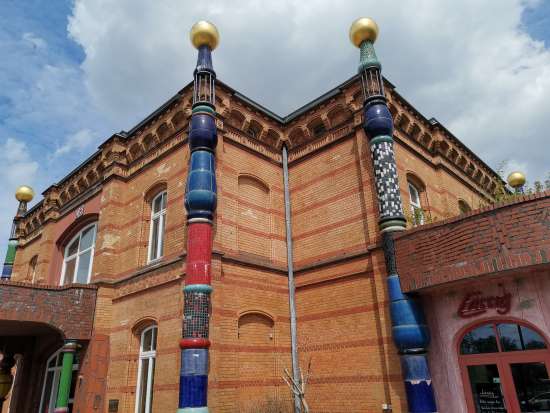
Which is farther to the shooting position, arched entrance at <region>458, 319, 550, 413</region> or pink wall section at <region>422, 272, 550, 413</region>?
pink wall section at <region>422, 272, 550, 413</region>

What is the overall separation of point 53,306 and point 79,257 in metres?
3.64

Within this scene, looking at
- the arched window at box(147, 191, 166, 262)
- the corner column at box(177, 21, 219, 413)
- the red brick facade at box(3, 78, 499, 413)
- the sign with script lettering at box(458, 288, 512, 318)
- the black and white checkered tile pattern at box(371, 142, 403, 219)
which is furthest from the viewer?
the arched window at box(147, 191, 166, 262)

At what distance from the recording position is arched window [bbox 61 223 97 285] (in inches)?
540

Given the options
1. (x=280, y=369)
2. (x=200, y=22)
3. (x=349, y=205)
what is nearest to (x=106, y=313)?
(x=280, y=369)

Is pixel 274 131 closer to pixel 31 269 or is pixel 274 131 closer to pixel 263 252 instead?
pixel 263 252

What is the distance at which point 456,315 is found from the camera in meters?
8.05

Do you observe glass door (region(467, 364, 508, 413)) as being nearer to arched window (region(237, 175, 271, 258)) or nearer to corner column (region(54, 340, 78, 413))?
arched window (region(237, 175, 271, 258))

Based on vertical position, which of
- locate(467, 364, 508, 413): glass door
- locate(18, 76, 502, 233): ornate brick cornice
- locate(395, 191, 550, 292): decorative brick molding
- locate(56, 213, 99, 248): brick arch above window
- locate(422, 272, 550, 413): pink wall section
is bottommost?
locate(467, 364, 508, 413): glass door

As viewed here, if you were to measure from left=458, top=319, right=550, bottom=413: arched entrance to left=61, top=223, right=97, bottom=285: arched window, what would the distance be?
10.6m

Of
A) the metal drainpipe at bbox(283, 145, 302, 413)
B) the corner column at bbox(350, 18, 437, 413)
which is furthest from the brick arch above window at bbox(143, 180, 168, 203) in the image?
the corner column at bbox(350, 18, 437, 413)

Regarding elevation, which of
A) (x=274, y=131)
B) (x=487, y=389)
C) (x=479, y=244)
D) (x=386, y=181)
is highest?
(x=274, y=131)

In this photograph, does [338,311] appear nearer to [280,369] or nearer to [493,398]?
[280,369]

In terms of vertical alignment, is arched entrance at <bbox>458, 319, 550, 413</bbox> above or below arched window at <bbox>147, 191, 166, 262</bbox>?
below

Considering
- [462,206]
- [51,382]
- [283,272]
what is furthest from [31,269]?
[462,206]
